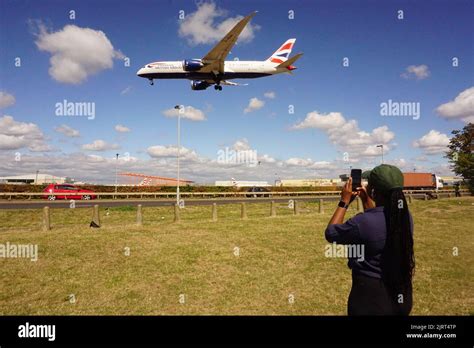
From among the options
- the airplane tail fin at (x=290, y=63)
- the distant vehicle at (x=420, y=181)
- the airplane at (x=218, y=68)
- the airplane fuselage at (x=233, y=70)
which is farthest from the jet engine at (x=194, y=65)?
the distant vehicle at (x=420, y=181)

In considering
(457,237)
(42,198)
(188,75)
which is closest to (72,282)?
(188,75)

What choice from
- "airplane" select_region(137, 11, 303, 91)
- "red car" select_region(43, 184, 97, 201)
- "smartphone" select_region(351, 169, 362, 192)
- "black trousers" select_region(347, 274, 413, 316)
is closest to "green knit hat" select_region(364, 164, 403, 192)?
"smartphone" select_region(351, 169, 362, 192)

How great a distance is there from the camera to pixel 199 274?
765 cm

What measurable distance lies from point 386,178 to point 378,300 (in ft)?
3.36

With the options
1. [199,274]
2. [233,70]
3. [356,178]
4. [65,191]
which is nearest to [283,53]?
[233,70]

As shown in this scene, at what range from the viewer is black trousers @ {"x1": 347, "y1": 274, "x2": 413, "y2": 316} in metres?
2.73

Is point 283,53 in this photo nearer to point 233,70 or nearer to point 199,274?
point 233,70

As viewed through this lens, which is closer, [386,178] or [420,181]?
[386,178]

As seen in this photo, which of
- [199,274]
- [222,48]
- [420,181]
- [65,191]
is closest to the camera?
[199,274]

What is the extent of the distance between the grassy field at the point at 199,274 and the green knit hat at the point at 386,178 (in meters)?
3.82

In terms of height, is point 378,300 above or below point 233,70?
below

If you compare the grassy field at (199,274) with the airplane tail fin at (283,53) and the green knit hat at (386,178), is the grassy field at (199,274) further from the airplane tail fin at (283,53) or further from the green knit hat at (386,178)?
the airplane tail fin at (283,53)

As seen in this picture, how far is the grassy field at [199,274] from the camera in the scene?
6086 millimetres
